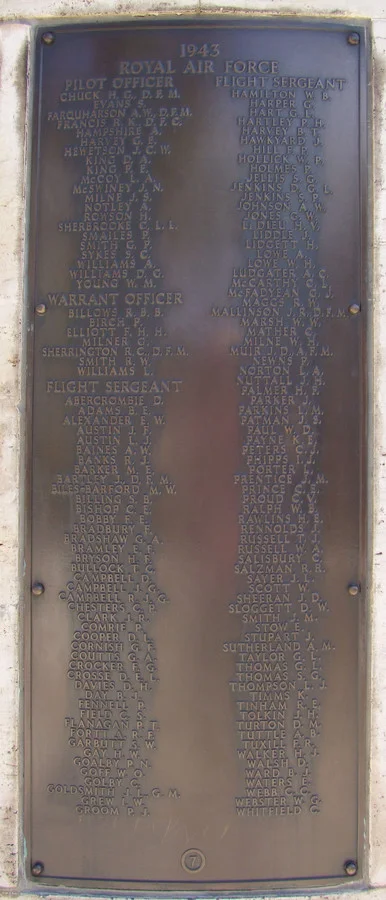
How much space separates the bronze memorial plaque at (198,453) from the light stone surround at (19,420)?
0.41ft

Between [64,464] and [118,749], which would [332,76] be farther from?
[118,749]

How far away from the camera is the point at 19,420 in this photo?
262 centimetres

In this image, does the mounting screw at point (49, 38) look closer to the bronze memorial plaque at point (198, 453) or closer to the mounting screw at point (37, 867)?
the bronze memorial plaque at point (198, 453)

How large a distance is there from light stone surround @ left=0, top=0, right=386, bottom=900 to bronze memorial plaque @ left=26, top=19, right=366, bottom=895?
4.9 inches

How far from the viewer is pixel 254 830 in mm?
2492

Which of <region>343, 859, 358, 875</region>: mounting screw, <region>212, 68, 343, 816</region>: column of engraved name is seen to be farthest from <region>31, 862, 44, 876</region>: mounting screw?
<region>343, 859, 358, 875</region>: mounting screw

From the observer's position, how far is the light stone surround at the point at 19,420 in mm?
2572

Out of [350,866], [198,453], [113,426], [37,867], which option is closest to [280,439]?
[198,453]

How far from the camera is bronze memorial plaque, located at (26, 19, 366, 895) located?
2453mm

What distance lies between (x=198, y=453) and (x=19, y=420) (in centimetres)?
96

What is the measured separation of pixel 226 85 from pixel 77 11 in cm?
88

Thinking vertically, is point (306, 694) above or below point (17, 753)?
above

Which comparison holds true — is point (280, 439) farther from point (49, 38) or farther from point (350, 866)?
point (49, 38)

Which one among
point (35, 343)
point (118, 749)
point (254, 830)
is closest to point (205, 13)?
point (35, 343)
